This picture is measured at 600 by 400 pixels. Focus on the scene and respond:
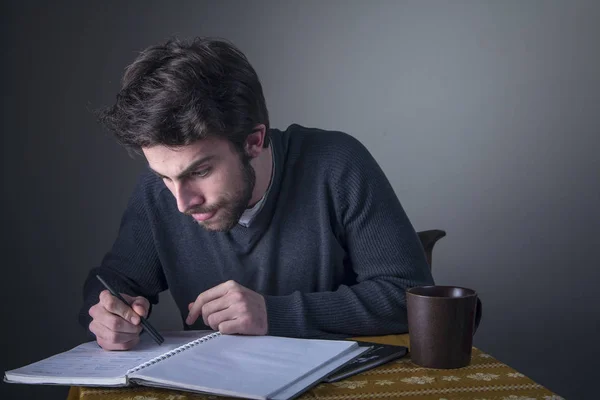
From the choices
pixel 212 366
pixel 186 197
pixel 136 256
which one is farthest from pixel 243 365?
pixel 136 256

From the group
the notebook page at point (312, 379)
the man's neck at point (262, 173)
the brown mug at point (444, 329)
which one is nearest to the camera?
the notebook page at point (312, 379)

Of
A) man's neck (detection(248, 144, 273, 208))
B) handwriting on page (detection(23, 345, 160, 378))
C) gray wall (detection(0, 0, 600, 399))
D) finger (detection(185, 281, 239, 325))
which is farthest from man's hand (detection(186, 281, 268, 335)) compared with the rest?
gray wall (detection(0, 0, 600, 399))

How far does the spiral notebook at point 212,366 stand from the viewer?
0.78 m

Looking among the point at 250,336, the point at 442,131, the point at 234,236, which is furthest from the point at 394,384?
the point at 442,131

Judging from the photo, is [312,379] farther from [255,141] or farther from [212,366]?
[255,141]

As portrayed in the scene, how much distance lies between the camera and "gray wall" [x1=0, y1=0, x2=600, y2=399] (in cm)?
216

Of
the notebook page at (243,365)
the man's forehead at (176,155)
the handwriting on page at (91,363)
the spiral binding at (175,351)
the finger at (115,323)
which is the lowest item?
the handwriting on page at (91,363)

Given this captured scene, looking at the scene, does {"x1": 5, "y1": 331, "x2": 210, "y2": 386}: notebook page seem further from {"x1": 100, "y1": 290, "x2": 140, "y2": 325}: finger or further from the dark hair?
the dark hair

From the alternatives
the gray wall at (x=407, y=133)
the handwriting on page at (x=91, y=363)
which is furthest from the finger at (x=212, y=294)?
the gray wall at (x=407, y=133)

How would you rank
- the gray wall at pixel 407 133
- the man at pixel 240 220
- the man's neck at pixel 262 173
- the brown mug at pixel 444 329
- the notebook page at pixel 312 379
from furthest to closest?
the gray wall at pixel 407 133
the man's neck at pixel 262 173
the man at pixel 240 220
the brown mug at pixel 444 329
the notebook page at pixel 312 379

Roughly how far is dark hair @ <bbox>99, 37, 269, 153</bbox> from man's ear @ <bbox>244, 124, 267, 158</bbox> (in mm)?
18

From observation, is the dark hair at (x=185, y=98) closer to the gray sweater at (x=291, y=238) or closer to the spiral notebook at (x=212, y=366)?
the gray sweater at (x=291, y=238)

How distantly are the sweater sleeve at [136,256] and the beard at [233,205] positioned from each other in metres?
0.23

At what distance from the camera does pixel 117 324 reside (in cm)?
102
